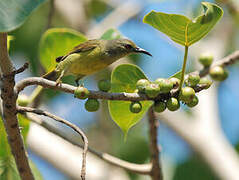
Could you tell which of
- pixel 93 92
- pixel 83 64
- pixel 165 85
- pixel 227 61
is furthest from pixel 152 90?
pixel 83 64

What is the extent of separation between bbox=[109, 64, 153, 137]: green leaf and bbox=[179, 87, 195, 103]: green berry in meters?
0.38

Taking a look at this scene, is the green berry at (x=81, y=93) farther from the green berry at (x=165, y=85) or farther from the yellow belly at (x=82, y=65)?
the yellow belly at (x=82, y=65)

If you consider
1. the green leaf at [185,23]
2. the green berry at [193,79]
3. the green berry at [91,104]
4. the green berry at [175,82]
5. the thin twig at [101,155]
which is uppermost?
the green leaf at [185,23]

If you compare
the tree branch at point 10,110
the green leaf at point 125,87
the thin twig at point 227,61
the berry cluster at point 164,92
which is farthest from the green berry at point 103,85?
the thin twig at point 227,61

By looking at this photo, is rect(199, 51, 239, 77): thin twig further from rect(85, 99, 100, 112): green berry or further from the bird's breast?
rect(85, 99, 100, 112): green berry

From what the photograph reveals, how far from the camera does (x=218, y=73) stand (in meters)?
2.60

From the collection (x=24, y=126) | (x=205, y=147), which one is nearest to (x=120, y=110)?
(x=24, y=126)

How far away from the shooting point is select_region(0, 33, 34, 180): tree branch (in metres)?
1.83

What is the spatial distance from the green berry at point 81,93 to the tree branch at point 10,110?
0.29m

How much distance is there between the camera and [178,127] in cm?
529

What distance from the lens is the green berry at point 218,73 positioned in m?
2.60

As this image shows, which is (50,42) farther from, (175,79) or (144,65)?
(144,65)

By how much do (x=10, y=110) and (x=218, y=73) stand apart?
1.36 meters

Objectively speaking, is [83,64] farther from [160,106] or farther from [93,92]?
[160,106]
